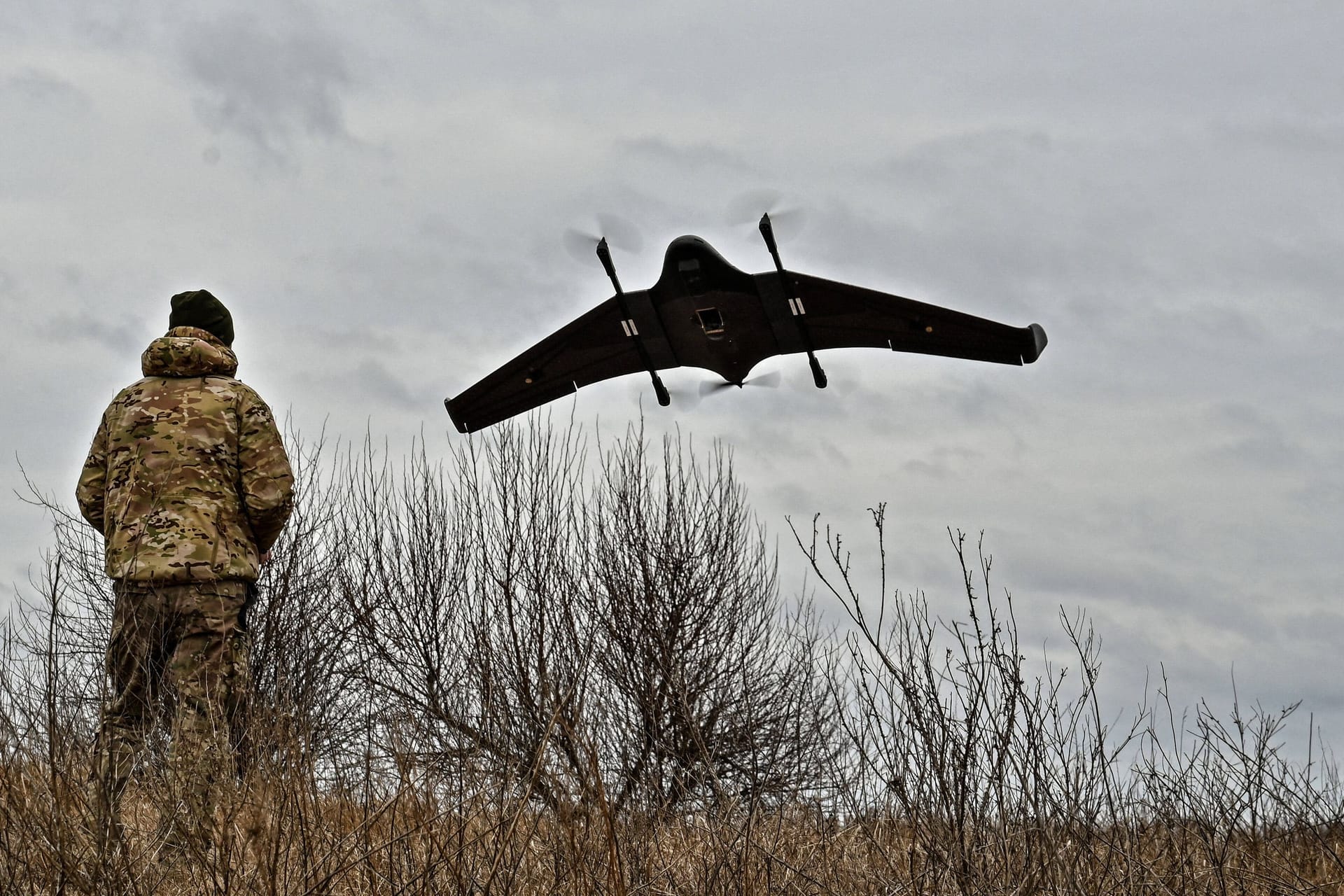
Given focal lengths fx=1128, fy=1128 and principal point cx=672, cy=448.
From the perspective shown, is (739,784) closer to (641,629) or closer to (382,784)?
→ (641,629)

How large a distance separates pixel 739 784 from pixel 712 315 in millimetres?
6225

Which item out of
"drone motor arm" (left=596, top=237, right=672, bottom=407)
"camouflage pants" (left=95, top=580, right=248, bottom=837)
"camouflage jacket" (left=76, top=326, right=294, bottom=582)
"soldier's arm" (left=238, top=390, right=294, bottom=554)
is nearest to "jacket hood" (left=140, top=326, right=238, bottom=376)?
"camouflage jacket" (left=76, top=326, right=294, bottom=582)

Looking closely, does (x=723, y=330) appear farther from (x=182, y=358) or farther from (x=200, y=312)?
(x=182, y=358)

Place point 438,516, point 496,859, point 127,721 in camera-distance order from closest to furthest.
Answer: point 496,859 → point 127,721 → point 438,516

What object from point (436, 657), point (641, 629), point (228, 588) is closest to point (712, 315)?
point (641, 629)

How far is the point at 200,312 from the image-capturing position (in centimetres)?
560

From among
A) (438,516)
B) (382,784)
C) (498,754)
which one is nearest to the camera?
(498,754)

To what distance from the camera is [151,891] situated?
3.20 m

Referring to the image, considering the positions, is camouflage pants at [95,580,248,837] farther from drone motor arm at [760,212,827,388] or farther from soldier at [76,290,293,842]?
drone motor arm at [760,212,827,388]

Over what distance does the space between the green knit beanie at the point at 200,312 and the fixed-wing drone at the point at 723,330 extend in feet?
30.0

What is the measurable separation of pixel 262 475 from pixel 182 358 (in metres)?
0.68

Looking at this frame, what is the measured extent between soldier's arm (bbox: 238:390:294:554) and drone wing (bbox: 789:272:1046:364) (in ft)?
34.7

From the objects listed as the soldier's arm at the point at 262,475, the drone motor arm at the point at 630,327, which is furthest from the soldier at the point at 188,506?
the drone motor arm at the point at 630,327

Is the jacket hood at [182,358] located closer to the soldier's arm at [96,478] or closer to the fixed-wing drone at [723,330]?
the soldier's arm at [96,478]
